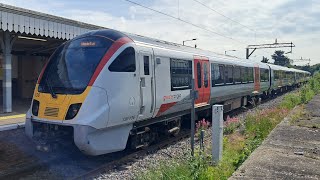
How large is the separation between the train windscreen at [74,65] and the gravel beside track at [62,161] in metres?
1.30

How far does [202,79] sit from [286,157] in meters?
5.77

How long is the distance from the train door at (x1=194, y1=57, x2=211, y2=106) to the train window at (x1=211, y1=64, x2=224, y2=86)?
57 cm

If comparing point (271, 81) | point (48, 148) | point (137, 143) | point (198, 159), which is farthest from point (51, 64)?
point (271, 81)

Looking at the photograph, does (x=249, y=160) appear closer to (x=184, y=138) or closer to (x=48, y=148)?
(x=48, y=148)

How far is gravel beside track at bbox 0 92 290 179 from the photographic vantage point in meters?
7.19

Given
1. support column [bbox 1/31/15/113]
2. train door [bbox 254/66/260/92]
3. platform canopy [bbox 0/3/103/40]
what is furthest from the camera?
train door [bbox 254/66/260/92]

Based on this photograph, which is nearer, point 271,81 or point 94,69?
point 94,69

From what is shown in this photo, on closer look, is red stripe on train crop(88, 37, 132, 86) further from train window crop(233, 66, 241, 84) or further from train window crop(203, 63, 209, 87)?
train window crop(233, 66, 241, 84)

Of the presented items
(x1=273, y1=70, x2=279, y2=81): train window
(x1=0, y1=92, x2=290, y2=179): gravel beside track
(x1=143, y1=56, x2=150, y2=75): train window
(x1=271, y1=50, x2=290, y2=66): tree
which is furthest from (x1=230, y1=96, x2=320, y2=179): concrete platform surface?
(x1=271, y1=50, x2=290, y2=66): tree

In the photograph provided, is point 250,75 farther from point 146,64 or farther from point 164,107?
point 146,64

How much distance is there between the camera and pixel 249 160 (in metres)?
5.79

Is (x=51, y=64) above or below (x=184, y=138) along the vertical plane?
above

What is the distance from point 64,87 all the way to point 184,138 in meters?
4.70

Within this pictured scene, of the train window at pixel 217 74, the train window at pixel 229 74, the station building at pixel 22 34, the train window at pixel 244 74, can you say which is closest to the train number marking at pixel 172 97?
the train window at pixel 217 74
